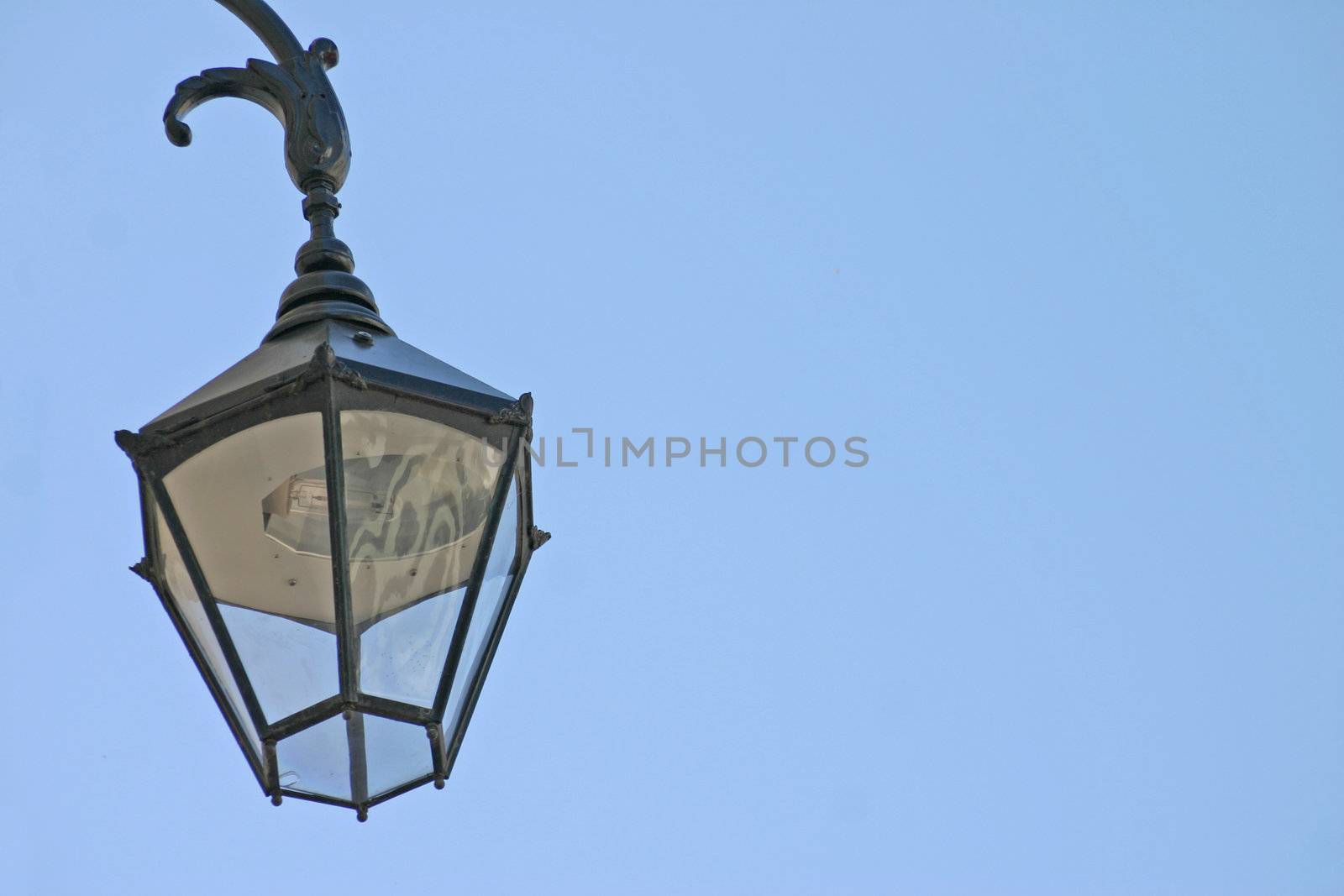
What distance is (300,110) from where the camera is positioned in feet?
14.7

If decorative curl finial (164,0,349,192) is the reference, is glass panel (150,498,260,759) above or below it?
below

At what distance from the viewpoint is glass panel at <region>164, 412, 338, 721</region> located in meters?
3.67

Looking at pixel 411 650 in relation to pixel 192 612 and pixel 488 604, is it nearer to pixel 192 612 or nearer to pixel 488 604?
pixel 488 604

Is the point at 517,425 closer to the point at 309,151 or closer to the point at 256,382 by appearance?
the point at 256,382

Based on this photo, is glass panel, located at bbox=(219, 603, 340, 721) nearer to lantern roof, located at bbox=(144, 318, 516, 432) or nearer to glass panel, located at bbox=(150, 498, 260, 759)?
glass panel, located at bbox=(150, 498, 260, 759)

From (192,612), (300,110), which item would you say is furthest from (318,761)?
→ (300,110)

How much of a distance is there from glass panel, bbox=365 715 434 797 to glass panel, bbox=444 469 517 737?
0.07 metres

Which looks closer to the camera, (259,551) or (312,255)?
(259,551)

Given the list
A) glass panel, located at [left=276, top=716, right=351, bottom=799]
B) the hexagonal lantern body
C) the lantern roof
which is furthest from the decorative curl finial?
glass panel, located at [left=276, top=716, right=351, bottom=799]

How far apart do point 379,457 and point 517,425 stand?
313 mm

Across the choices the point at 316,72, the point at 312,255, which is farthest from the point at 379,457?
the point at 316,72

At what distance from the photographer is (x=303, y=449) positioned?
3.70m

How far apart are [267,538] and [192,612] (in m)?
0.22

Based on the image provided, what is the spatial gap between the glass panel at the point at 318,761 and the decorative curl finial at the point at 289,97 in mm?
1550
